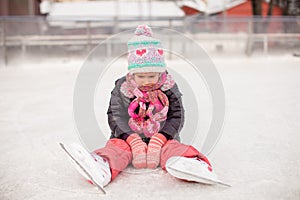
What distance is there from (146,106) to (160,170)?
30 cm

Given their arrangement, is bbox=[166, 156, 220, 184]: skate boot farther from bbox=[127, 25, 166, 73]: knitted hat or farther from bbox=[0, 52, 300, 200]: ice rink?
bbox=[127, 25, 166, 73]: knitted hat

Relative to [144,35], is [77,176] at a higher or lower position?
lower

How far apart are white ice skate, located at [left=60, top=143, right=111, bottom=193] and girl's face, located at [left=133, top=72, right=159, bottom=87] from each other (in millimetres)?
418

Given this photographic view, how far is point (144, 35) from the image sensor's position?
1802 mm

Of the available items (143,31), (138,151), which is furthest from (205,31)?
(138,151)

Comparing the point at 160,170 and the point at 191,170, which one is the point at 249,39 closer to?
the point at 160,170

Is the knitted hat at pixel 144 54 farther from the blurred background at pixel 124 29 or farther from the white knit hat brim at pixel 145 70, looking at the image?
the blurred background at pixel 124 29

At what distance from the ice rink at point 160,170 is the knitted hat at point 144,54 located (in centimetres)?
45

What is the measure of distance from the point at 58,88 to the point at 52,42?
490 cm

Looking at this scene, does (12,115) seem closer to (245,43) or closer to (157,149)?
(157,149)

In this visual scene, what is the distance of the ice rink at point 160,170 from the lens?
140 cm

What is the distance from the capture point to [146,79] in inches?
68.1

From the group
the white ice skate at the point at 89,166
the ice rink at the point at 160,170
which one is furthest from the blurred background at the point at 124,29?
the white ice skate at the point at 89,166

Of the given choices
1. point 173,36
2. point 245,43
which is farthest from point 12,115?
point 245,43
